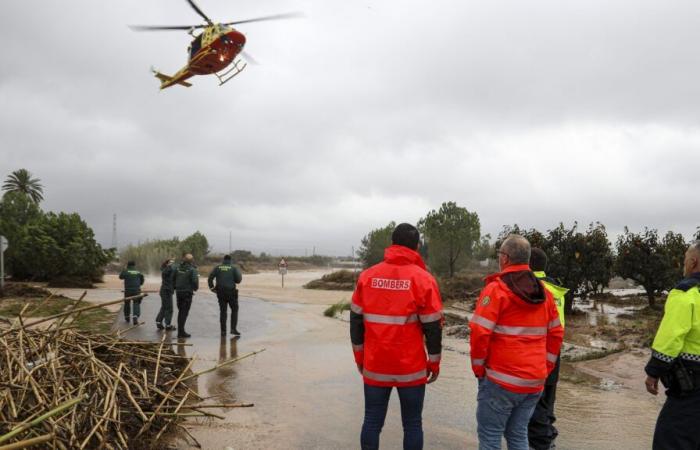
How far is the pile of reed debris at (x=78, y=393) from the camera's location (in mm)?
3719

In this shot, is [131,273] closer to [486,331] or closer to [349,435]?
[349,435]

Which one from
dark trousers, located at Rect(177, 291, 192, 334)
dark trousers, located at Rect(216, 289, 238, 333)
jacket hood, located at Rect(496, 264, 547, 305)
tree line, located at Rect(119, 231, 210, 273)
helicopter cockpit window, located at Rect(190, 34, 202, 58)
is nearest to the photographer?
jacket hood, located at Rect(496, 264, 547, 305)

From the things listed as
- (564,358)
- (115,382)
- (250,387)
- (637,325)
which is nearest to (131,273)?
(250,387)

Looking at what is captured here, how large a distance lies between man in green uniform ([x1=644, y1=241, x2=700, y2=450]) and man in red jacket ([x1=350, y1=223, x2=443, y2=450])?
172cm

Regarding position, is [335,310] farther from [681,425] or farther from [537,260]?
[681,425]

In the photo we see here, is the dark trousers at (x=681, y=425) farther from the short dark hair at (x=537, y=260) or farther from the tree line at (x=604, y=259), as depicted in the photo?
the tree line at (x=604, y=259)

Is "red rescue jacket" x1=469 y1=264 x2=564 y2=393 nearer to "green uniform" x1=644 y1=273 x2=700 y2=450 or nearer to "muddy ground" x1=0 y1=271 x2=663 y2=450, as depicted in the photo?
"green uniform" x1=644 y1=273 x2=700 y2=450

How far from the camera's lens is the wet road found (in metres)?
5.09

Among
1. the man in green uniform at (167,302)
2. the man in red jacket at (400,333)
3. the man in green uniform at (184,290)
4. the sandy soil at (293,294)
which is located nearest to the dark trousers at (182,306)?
the man in green uniform at (184,290)

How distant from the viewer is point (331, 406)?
6270 millimetres

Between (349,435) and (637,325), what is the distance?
11663 millimetres

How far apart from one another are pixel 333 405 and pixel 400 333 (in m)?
2.93

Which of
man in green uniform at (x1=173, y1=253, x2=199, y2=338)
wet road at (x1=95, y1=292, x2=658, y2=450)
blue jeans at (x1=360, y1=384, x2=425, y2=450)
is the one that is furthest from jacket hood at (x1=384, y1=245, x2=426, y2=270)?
man in green uniform at (x1=173, y1=253, x2=199, y2=338)

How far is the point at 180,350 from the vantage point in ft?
31.4
